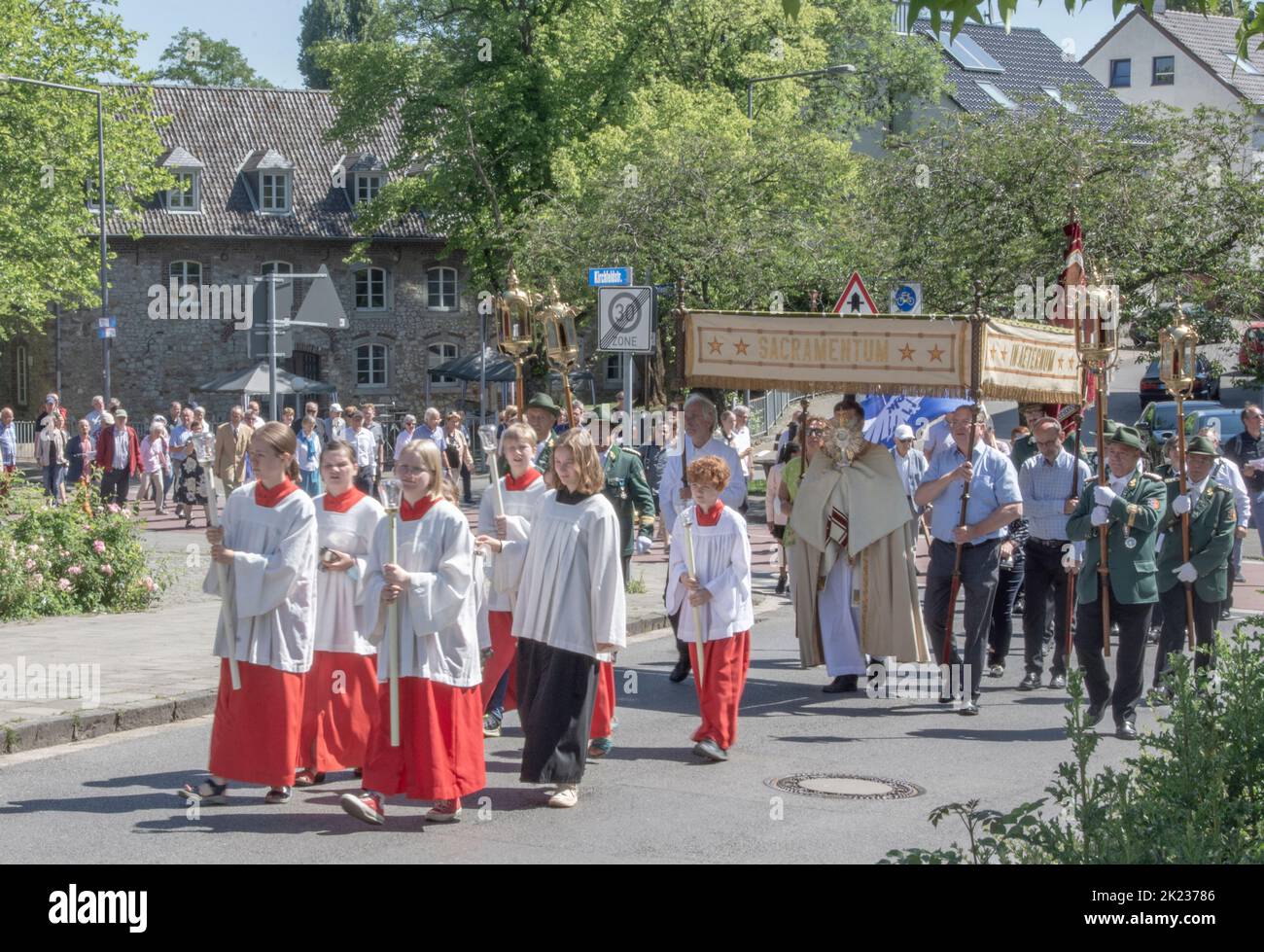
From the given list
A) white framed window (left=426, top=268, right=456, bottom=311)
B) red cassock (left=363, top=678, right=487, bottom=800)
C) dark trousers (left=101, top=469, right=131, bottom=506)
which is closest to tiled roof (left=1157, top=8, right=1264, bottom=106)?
white framed window (left=426, top=268, right=456, bottom=311)

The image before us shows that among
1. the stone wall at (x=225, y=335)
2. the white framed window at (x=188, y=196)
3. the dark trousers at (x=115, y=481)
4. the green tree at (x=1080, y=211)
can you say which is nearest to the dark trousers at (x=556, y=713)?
the green tree at (x=1080, y=211)

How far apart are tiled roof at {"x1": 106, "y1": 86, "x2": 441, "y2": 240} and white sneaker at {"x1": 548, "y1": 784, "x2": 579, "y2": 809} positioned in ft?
148

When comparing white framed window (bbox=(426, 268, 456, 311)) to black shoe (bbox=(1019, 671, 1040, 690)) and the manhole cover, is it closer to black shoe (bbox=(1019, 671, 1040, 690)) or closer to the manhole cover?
black shoe (bbox=(1019, 671, 1040, 690))

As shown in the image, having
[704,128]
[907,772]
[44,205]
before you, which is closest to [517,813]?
[907,772]

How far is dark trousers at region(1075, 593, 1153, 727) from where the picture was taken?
33.3ft

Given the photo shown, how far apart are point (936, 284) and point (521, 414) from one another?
55.5ft

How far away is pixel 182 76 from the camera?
8056cm

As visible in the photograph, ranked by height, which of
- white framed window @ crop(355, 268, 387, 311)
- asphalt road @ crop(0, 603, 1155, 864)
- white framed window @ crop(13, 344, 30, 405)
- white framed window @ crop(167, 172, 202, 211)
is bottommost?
asphalt road @ crop(0, 603, 1155, 864)

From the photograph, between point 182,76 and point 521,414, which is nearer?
point 521,414

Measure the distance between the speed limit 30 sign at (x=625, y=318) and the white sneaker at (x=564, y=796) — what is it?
757 cm

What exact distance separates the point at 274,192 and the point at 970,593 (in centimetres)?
4487

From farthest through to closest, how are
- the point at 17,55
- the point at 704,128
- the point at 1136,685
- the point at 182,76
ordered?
1. the point at 182,76
2. the point at 17,55
3. the point at 704,128
4. the point at 1136,685

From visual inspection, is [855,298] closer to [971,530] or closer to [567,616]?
[971,530]

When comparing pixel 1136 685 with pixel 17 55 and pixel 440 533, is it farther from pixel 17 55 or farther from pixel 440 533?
pixel 17 55
